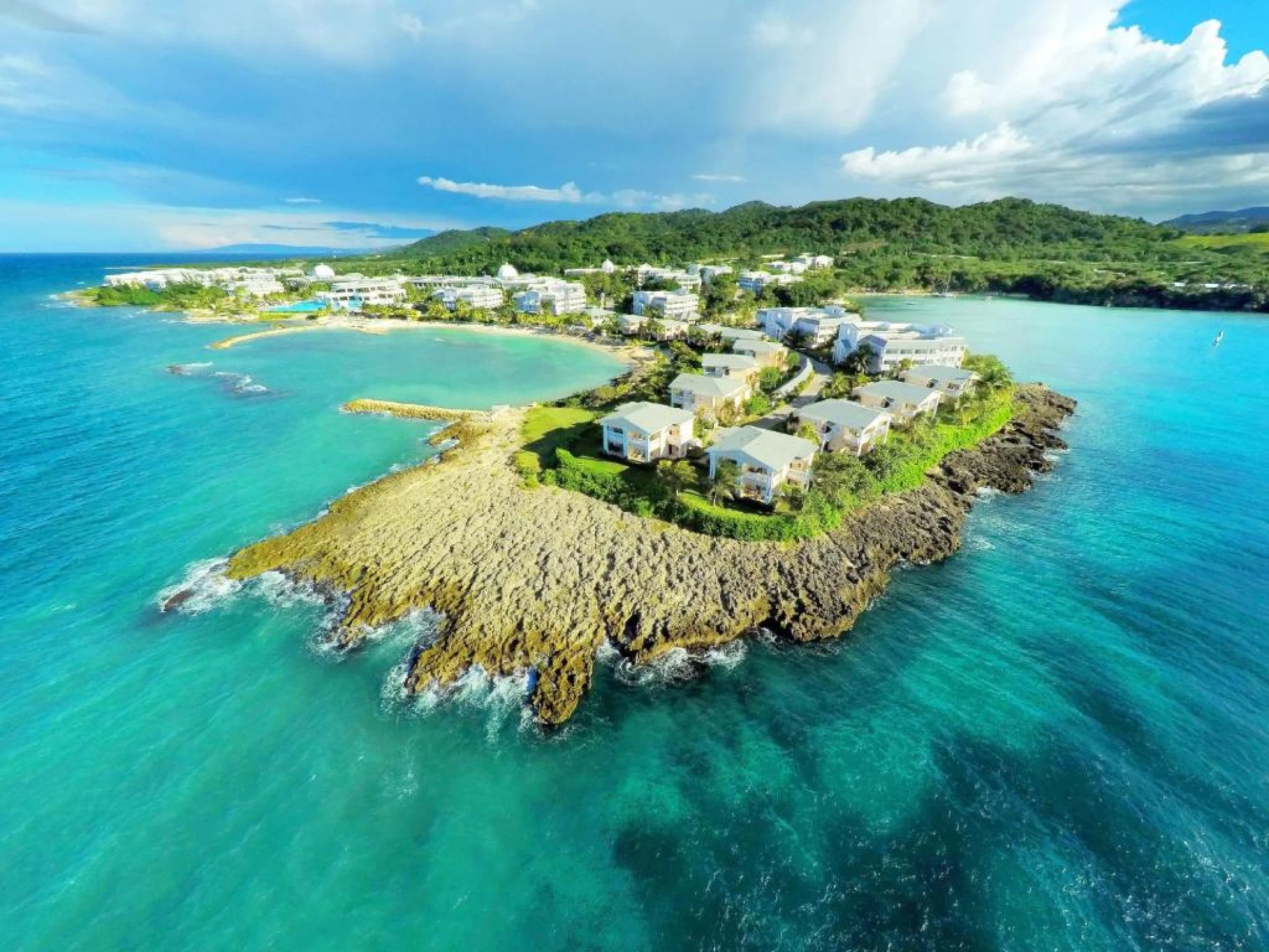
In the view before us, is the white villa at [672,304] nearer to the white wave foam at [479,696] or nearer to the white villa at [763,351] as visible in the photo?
the white villa at [763,351]

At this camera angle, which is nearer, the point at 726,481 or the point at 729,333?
the point at 726,481

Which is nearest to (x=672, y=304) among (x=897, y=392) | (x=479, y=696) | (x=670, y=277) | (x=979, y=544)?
(x=670, y=277)

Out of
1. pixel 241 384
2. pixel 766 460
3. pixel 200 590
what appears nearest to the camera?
pixel 200 590

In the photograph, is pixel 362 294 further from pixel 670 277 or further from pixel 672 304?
pixel 672 304

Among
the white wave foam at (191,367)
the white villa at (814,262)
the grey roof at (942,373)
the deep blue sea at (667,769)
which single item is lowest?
the deep blue sea at (667,769)

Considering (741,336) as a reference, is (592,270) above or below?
above

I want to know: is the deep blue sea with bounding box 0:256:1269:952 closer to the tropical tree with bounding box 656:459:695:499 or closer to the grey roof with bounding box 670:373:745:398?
the tropical tree with bounding box 656:459:695:499

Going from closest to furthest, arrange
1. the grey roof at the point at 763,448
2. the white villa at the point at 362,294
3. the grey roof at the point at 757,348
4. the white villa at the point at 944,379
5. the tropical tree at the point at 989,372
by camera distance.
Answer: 1. the grey roof at the point at 763,448
2. the white villa at the point at 944,379
3. the tropical tree at the point at 989,372
4. the grey roof at the point at 757,348
5. the white villa at the point at 362,294

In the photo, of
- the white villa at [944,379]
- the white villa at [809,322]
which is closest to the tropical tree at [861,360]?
the white villa at [944,379]
